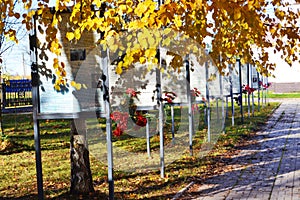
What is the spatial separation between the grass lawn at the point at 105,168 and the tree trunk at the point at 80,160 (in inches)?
5.9

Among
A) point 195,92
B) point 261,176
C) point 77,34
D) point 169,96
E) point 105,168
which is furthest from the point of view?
point 195,92

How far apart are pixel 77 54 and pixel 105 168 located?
11.1ft

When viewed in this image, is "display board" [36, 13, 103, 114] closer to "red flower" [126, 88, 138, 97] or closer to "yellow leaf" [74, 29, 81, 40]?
"yellow leaf" [74, 29, 81, 40]

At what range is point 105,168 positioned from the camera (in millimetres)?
7516

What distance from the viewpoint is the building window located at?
4547 mm

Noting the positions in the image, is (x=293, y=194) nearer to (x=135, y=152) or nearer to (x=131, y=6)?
(x=131, y=6)

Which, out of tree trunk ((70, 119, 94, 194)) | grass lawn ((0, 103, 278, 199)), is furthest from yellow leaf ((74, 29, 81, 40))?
grass lawn ((0, 103, 278, 199))

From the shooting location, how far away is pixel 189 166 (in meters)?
7.37

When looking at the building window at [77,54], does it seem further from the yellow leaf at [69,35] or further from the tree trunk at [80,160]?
the tree trunk at [80,160]

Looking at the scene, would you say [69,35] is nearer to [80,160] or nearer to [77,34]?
[77,34]

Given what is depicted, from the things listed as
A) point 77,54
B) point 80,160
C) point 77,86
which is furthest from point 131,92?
point 77,86

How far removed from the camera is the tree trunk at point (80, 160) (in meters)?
5.41

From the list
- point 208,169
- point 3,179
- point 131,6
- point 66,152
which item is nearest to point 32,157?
point 66,152

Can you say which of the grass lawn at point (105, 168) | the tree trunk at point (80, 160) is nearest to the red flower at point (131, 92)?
the grass lawn at point (105, 168)
